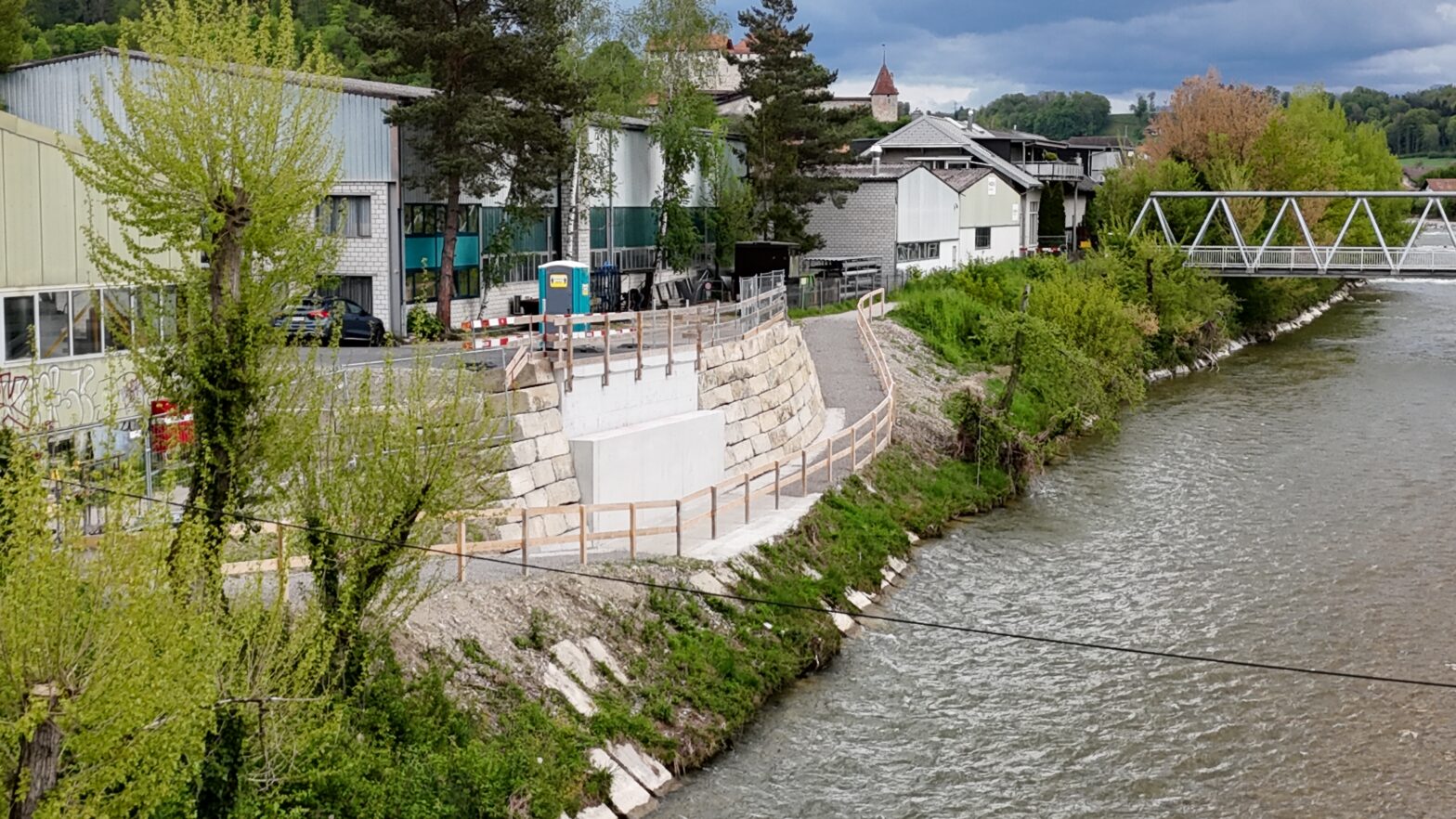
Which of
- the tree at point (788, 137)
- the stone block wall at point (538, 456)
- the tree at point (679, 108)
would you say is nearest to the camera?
the stone block wall at point (538, 456)

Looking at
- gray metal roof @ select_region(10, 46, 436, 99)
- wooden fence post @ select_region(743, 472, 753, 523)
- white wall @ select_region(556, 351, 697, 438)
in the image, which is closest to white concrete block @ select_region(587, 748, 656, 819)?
wooden fence post @ select_region(743, 472, 753, 523)

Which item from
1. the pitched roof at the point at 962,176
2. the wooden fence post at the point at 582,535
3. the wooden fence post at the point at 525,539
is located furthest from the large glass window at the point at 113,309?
the pitched roof at the point at 962,176

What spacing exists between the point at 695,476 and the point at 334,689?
49.2ft

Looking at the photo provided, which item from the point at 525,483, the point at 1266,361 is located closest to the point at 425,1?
the point at 525,483

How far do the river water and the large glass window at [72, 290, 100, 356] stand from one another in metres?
11.0

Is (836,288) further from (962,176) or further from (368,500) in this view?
(368,500)

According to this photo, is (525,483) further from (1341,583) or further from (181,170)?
(1341,583)

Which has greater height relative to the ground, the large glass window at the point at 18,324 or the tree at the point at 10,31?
the tree at the point at 10,31

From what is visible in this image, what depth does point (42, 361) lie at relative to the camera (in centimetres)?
2264

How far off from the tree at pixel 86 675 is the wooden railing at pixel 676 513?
333 centimetres

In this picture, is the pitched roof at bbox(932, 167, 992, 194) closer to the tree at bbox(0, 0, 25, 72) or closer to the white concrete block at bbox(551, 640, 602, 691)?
the tree at bbox(0, 0, 25, 72)

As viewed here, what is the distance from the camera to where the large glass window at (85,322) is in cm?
2333

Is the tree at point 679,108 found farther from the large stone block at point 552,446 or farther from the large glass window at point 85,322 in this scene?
the large glass window at point 85,322

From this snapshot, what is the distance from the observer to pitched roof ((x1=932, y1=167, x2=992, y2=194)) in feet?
243
